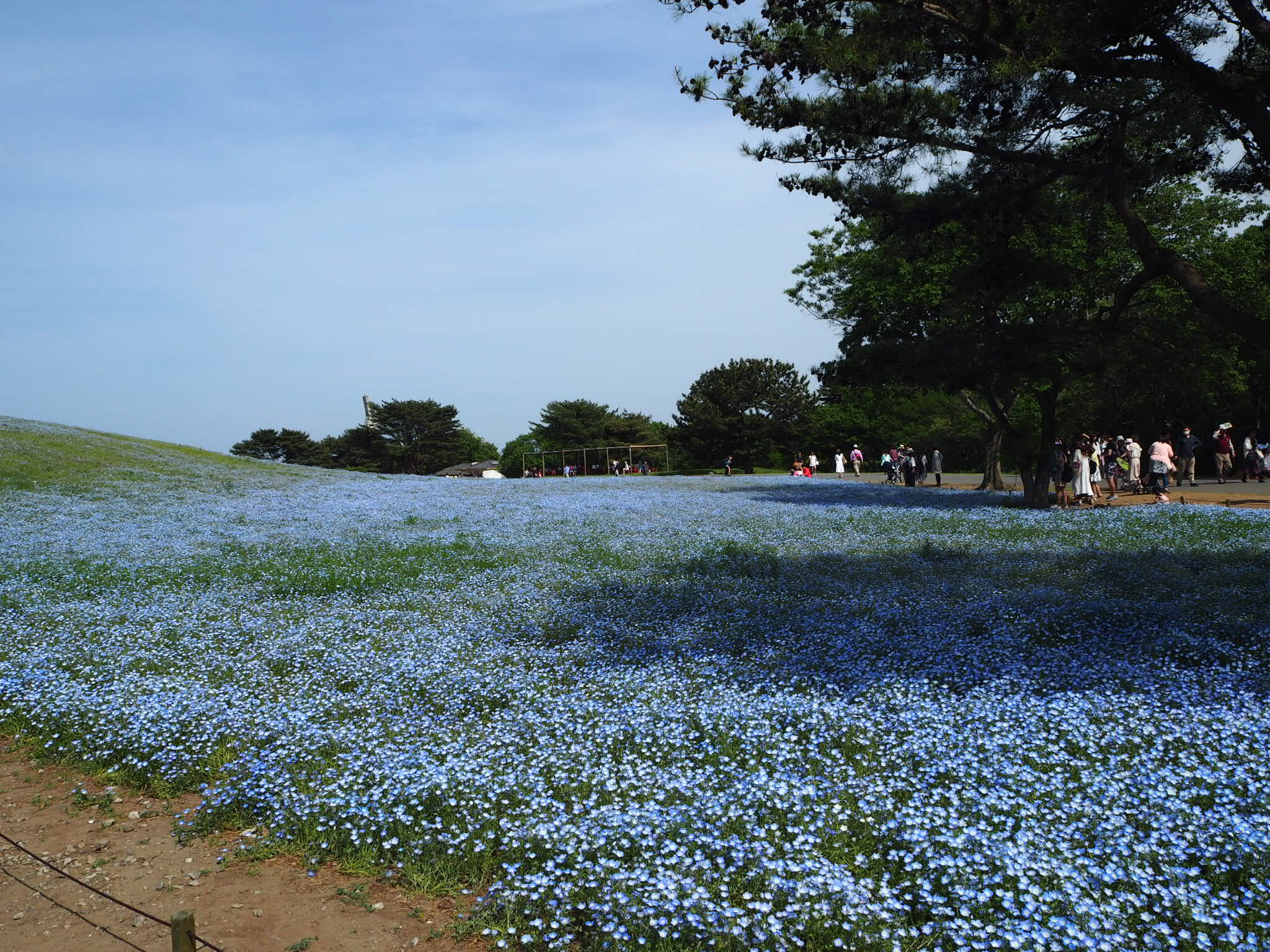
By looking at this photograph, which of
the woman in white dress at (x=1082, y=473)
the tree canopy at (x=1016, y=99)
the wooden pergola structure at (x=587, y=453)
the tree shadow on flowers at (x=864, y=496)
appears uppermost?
the tree canopy at (x=1016, y=99)

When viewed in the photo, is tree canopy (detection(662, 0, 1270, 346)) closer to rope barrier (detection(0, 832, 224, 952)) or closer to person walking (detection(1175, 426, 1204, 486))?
rope barrier (detection(0, 832, 224, 952))

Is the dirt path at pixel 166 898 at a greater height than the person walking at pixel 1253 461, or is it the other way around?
the person walking at pixel 1253 461

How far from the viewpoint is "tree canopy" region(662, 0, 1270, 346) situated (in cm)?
782

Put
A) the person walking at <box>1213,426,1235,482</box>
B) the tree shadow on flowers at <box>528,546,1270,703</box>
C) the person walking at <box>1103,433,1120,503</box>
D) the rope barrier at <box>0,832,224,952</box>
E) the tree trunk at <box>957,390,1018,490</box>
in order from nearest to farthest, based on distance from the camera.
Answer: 1. the rope barrier at <box>0,832,224,952</box>
2. the tree shadow on flowers at <box>528,546,1270,703</box>
3. the person walking at <box>1103,433,1120,503</box>
4. the tree trunk at <box>957,390,1018,490</box>
5. the person walking at <box>1213,426,1235,482</box>

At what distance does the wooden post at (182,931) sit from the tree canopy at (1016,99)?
7.79 m

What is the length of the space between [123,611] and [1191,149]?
1373 cm

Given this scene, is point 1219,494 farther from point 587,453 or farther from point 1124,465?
point 587,453

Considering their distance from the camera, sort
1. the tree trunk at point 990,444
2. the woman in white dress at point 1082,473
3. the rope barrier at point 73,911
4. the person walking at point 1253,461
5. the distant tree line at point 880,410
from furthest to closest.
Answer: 1. the person walking at point 1253,461
2. the tree trunk at point 990,444
3. the woman in white dress at point 1082,473
4. the distant tree line at point 880,410
5. the rope barrier at point 73,911

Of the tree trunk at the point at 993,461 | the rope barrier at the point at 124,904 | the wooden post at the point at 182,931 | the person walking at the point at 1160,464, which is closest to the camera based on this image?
the wooden post at the point at 182,931

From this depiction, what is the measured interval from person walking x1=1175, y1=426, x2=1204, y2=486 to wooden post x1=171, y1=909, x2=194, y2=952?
33.8 m

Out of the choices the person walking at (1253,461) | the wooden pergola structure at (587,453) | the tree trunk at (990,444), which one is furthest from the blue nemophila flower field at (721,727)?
the wooden pergola structure at (587,453)

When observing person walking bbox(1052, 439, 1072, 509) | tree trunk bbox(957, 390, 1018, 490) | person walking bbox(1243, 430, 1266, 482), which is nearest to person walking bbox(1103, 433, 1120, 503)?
person walking bbox(1052, 439, 1072, 509)

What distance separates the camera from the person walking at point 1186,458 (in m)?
30.2

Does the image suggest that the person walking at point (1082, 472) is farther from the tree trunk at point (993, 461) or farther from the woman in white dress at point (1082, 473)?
the tree trunk at point (993, 461)
